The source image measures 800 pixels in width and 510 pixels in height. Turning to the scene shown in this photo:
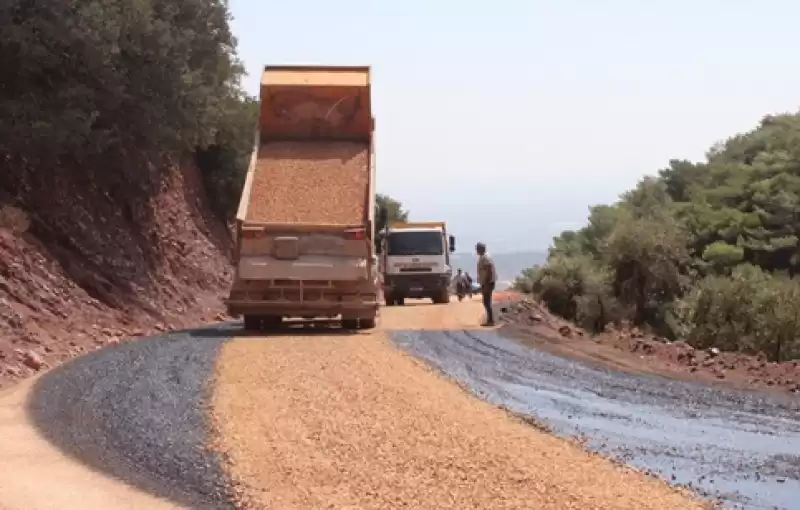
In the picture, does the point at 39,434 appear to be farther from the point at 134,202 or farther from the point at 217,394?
the point at 134,202

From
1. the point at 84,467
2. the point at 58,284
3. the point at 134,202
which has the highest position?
the point at 134,202

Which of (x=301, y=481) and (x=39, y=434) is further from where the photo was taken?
(x=39, y=434)

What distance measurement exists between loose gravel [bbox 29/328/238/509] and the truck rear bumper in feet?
6.90

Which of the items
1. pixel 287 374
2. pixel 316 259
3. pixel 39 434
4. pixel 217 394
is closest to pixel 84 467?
pixel 39 434

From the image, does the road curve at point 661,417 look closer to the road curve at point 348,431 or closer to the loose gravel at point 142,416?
the road curve at point 348,431

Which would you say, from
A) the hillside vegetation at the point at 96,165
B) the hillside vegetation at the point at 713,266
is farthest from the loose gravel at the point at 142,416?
the hillside vegetation at the point at 713,266

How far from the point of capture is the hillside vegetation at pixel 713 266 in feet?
80.3

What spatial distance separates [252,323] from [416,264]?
1440 cm

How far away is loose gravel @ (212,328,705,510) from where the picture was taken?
8.27 m

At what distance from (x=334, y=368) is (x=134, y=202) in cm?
1428

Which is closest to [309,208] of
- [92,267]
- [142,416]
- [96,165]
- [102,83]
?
[92,267]

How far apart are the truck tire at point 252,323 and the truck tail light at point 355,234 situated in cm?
222

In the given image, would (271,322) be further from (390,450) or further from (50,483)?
(50,483)

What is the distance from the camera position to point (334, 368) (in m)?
14.5
